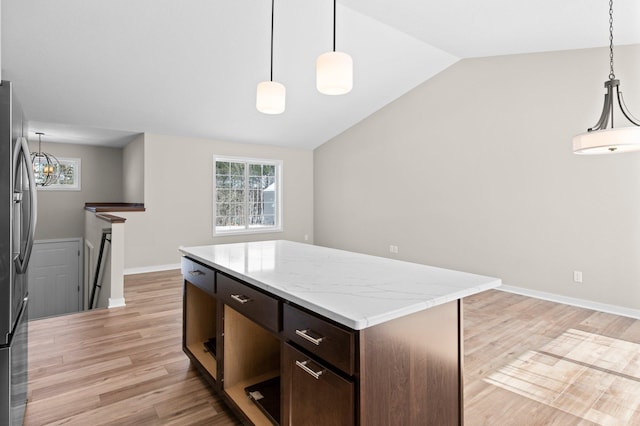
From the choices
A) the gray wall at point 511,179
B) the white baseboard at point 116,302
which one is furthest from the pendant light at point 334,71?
the gray wall at point 511,179

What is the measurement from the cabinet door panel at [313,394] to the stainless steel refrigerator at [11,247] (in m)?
1.14

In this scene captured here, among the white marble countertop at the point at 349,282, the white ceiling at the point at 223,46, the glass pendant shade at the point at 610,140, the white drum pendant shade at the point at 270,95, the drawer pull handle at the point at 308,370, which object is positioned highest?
the white ceiling at the point at 223,46

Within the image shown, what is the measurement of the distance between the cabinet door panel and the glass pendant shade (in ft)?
6.19

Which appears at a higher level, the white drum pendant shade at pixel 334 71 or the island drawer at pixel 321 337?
the white drum pendant shade at pixel 334 71

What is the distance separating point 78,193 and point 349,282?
7132 millimetres

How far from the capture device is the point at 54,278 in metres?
6.54

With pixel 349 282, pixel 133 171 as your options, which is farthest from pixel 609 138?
pixel 133 171

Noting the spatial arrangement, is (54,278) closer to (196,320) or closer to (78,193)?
(78,193)

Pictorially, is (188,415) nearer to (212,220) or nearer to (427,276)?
(427,276)

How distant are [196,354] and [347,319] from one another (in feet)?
5.44

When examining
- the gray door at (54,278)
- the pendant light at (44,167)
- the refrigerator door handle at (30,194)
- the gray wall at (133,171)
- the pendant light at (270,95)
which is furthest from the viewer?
the gray door at (54,278)

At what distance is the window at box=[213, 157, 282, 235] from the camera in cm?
649

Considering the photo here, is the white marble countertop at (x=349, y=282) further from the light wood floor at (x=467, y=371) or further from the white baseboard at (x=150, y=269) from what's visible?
the white baseboard at (x=150, y=269)

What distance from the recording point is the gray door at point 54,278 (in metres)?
6.31
